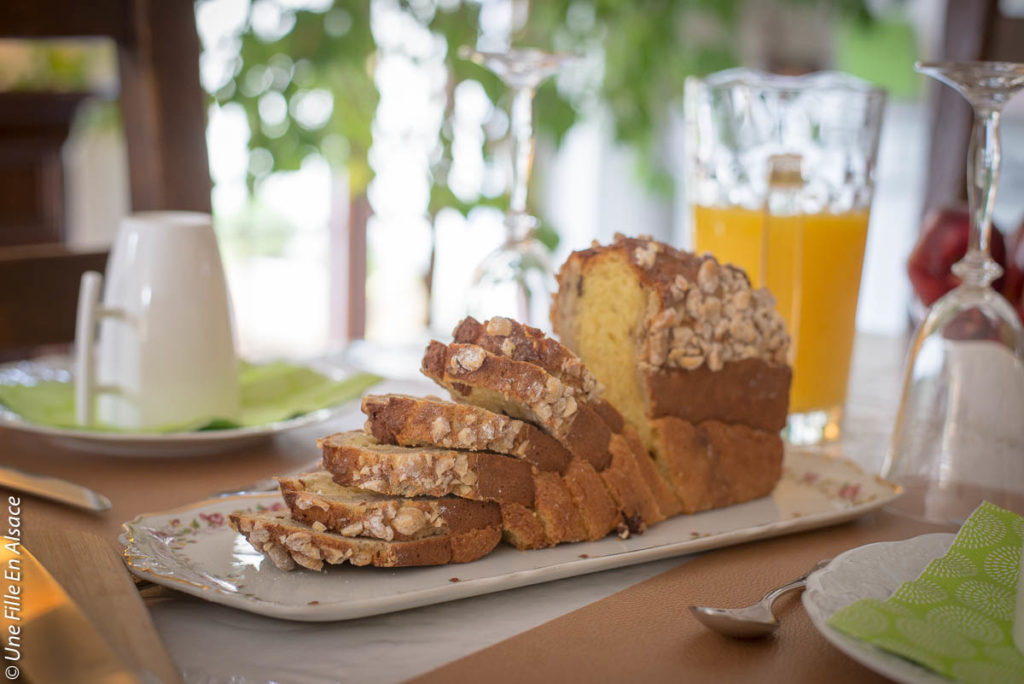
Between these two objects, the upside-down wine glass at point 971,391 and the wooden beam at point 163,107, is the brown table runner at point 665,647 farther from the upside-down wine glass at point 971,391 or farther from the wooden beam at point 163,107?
the wooden beam at point 163,107

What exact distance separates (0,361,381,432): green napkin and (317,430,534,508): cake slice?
0.31 m

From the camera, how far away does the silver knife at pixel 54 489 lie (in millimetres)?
823

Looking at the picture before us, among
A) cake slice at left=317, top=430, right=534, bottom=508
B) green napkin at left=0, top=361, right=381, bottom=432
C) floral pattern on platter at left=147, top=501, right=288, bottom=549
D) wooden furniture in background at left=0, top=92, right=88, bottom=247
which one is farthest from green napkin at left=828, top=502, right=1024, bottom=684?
wooden furniture in background at left=0, top=92, right=88, bottom=247

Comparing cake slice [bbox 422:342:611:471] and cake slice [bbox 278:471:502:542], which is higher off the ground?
cake slice [bbox 422:342:611:471]

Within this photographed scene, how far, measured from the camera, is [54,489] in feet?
2.74

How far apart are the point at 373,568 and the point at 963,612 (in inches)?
14.6

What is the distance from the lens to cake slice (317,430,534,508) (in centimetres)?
71

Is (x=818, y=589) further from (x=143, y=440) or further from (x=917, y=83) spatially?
(x=917, y=83)

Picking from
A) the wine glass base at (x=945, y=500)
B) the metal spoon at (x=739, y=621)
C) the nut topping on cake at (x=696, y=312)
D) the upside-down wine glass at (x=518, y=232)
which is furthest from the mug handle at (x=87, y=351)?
the wine glass base at (x=945, y=500)

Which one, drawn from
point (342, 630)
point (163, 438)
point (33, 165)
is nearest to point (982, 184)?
point (342, 630)

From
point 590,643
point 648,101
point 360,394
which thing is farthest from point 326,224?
point 590,643

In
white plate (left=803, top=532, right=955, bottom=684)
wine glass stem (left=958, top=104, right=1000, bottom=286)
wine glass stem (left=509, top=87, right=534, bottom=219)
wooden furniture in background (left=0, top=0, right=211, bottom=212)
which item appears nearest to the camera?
white plate (left=803, top=532, right=955, bottom=684)

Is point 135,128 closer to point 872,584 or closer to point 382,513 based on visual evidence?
point 382,513

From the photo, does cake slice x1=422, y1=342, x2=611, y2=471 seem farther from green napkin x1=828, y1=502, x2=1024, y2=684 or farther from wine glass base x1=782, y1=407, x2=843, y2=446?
wine glass base x1=782, y1=407, x2=843, y2=446
